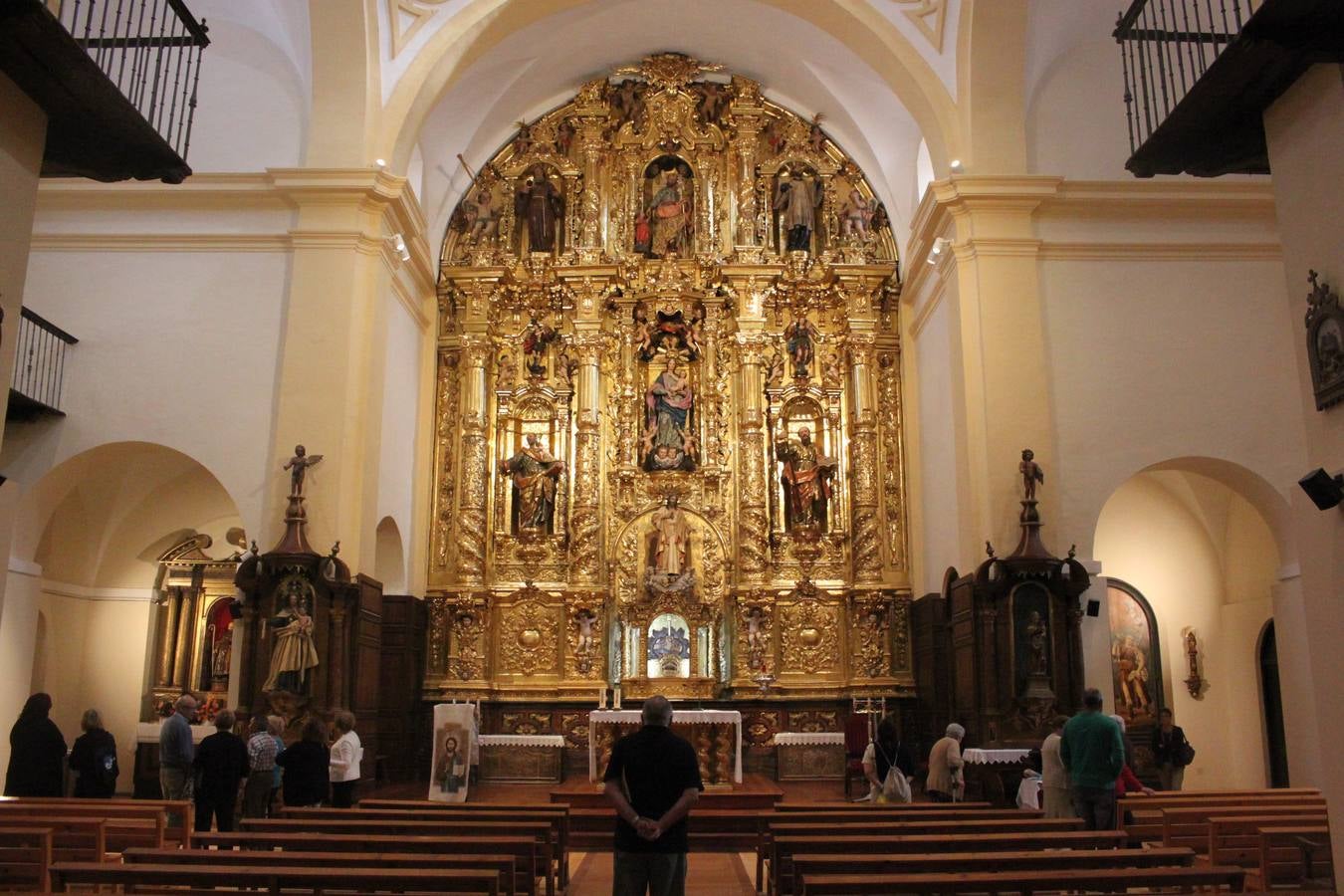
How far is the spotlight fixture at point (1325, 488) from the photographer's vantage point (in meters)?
6.60

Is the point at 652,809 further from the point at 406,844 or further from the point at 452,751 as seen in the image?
the point at 452,751

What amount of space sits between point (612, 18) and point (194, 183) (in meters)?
6.39

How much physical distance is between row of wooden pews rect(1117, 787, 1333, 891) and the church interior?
176cm

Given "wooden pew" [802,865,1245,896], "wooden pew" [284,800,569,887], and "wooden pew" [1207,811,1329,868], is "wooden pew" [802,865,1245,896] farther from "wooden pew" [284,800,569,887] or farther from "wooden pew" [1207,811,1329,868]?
"wooden pew" [284,800,569,887]

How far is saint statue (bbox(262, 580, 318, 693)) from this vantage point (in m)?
12.5

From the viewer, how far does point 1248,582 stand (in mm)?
16000

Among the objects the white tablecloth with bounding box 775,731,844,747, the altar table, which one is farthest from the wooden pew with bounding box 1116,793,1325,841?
the white tablecloth with bounding box 775,731,844,747

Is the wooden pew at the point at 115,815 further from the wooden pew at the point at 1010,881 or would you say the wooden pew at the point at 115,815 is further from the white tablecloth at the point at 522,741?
the white tablecloth at the point at 522,741

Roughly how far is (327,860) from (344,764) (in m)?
4.00

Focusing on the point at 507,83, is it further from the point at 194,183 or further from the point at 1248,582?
the point at 1248,582

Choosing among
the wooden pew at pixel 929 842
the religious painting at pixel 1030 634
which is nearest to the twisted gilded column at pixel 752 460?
the religious painting at pixel 1030 634

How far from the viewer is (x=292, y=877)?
→ 5445 mm

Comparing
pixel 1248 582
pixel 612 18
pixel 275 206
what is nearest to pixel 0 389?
pixel 275 206

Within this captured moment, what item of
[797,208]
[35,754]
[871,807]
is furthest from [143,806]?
[797,208]
